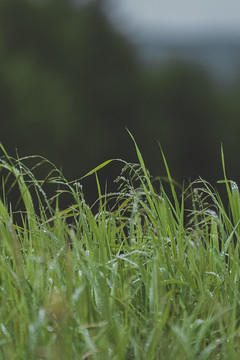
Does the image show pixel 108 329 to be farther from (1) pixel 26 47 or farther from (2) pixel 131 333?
(1) pixel 26 47

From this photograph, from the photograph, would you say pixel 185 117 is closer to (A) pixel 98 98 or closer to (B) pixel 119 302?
(A) pixel 98 98

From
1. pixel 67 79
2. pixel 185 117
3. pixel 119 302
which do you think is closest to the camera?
pixel 119 302

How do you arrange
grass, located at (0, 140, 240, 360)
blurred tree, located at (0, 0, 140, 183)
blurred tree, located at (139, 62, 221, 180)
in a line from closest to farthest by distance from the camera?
grass, located at (0, 140, 240, 360)
blurred tree, located at (0, 0, 140, 183)
blurred tree, located at (139, 62, 221, 180)

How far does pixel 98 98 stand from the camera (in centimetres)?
3325

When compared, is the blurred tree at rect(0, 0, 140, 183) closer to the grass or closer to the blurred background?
the blurred background

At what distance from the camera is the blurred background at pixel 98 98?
30125 mm

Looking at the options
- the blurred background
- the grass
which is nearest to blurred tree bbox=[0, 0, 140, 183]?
the blurred background

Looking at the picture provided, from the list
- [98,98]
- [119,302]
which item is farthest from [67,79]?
[119,302]

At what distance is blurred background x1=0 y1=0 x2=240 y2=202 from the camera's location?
30.1m

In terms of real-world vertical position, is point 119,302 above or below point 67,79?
above

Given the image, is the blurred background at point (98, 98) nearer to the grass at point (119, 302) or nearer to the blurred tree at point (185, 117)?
the blurred tree at point (185, 117)

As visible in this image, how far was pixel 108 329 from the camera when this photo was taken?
2.15 meters

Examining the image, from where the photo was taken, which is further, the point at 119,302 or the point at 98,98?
the point at 98,98

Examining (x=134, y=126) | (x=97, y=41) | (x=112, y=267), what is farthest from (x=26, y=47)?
(x=112, y=267)
